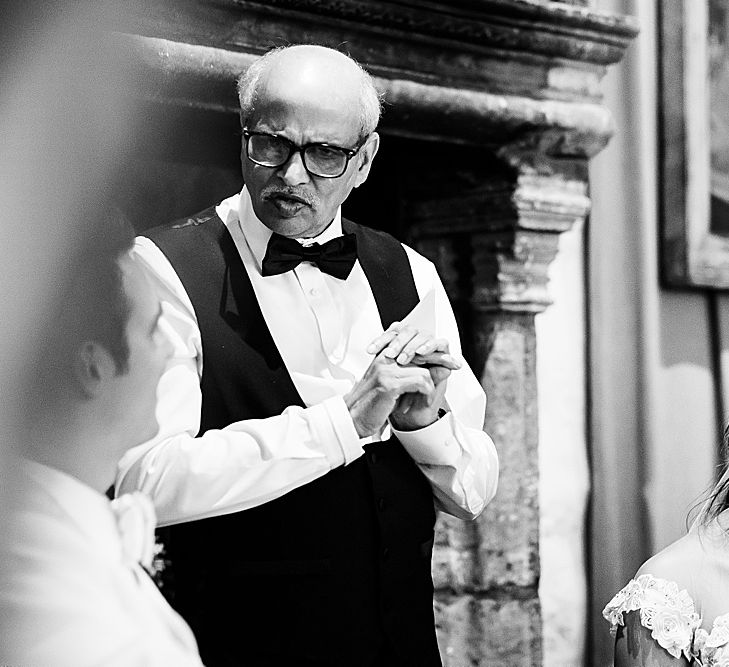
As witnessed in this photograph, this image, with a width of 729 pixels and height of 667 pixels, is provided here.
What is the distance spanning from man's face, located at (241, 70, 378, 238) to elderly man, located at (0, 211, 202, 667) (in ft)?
0.75

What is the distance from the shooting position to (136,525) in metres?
1.25

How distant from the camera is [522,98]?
2.11 metres

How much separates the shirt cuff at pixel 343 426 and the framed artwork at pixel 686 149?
59.3 inches

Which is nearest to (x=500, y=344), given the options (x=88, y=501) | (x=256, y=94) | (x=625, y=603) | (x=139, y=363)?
(x=625, y=603)

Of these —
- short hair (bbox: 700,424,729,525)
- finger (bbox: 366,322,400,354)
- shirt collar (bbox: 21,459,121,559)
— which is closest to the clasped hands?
finger (bbox: 366,322,400,354)

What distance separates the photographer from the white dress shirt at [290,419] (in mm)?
1370

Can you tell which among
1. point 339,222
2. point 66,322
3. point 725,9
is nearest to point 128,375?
point 66,322

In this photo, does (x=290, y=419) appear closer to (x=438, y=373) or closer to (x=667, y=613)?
(x=438, y=373)

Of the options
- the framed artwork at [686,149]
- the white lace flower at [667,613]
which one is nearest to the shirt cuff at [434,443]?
the white lace flower at [667,613]

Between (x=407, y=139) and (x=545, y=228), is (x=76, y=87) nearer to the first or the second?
(x=407, y=139)

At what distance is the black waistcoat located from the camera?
1432mm

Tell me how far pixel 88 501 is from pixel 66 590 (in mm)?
102

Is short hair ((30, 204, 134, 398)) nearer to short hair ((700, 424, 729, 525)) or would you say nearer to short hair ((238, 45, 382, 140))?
short hair ((238, 45, 382, 140))

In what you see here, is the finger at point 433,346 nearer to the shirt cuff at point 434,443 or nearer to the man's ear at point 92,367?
the shirt cuff at point 434,443
